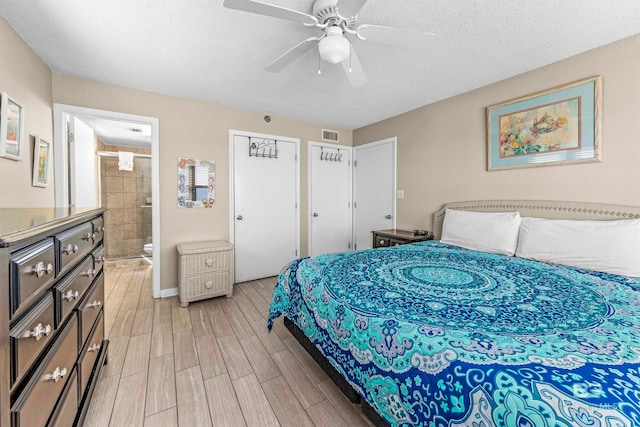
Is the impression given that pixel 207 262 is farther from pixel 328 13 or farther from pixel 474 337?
pixel 474 337

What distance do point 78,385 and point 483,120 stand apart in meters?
3.69

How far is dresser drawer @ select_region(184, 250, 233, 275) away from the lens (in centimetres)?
286

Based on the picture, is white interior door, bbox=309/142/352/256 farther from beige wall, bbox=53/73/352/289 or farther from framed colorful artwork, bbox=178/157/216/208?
framed colorful artwork, bbox=178/157/216/208

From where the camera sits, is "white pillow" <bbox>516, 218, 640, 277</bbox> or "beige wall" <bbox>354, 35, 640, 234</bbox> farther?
"beige wall" <bbox>354, 35, 640, 234</bbox>

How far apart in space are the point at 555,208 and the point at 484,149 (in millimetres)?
861

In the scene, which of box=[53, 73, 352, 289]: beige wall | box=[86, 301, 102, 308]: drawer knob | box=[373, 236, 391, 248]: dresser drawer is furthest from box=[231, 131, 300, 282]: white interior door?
box=[86, 301, 102, 308]: drawer knob

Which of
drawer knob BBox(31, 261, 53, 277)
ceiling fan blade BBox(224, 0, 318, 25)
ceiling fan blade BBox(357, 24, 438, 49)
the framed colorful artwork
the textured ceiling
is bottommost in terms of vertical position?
drawer knob BBox(31, 261, 53, 277)

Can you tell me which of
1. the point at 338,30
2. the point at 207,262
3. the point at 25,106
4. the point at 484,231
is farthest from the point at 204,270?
the point at 484,231

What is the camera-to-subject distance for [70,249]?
113cm

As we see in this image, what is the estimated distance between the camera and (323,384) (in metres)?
1.68

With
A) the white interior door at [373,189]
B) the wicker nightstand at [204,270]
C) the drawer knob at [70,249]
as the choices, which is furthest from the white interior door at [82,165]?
the white interior door at [373,189]

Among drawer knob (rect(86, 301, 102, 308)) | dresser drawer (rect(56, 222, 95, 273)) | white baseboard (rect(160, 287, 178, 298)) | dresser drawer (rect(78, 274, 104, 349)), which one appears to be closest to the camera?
dresser drawer (rect(56, 222, 95, 273))

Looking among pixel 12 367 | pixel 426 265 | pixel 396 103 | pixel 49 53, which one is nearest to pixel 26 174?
pixel 49 53

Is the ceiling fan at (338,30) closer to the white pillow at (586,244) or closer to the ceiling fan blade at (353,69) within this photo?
the ceiling fan blade at (353,69)
